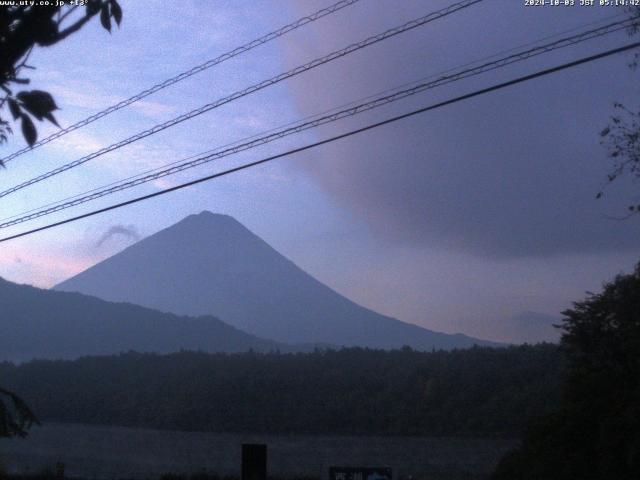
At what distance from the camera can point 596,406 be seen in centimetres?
1427

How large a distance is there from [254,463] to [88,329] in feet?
300

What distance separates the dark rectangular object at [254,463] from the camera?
30.8 ft

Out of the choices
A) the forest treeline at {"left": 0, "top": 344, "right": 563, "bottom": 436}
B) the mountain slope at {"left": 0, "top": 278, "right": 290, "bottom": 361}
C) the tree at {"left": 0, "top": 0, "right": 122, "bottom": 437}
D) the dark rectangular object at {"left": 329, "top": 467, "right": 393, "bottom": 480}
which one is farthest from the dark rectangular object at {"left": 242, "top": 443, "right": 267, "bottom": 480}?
the mountain slope at {"left": 0, "top": 278, "right": 290, "bottom": 361}

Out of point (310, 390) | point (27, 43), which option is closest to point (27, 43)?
point (27, 43)

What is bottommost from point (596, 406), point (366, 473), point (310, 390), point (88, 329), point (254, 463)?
point (366, 473)

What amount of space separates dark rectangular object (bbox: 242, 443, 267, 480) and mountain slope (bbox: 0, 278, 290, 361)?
83.2m

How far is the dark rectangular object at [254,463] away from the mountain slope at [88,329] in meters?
83.2

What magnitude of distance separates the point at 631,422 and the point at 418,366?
105ft

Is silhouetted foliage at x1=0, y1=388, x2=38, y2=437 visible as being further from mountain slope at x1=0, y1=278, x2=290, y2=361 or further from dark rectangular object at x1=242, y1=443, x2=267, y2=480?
mountain slope at x1=0, y1=278, x2=290, y2=361

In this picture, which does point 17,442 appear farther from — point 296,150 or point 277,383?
point 296,150

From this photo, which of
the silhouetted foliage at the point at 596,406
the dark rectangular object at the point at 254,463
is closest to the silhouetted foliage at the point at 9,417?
the dark rectangular object at the point at 254,463

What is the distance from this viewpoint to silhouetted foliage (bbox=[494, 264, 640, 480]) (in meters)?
13.3

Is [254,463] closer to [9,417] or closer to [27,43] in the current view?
[9,417]

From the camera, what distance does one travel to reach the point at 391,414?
40469 mm
